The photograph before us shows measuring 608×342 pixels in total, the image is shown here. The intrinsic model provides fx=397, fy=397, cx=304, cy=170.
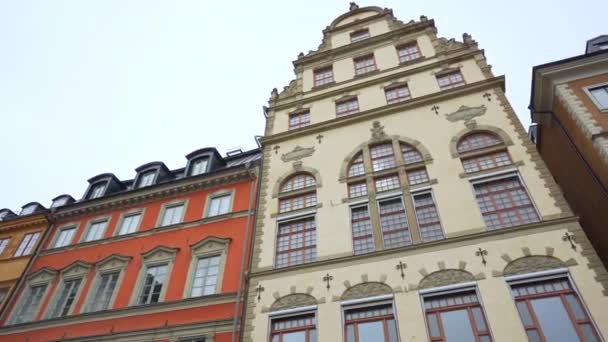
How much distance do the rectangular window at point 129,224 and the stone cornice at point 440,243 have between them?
31.7 feet

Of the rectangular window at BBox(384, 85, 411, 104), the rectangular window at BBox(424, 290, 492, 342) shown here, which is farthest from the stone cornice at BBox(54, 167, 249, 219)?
the rectangular window at BBox(424, 290, 492, 342)

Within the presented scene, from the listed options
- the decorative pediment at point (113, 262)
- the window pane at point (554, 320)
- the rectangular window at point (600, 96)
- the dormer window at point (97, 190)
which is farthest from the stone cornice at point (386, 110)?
the dormer window at point (97, 190)

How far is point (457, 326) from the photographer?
12.0m

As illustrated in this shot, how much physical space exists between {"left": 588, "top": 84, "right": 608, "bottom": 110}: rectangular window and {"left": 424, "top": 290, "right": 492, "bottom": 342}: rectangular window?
9.56 metres

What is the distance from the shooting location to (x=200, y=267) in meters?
18.2

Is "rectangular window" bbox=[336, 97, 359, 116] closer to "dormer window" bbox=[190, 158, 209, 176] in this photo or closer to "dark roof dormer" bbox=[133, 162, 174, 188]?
"dormer window" bbox=[190, 158, 209, 176]

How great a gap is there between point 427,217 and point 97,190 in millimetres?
21968

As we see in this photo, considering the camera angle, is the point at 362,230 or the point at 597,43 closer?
the point at 362,230

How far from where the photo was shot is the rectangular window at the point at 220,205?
20.6m

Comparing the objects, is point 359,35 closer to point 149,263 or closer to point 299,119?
point 299,119

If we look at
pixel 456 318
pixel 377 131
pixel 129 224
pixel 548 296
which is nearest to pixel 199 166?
pixel 129 224

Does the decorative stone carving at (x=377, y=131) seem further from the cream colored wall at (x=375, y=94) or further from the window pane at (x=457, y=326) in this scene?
the window pane at (x=457, y=326)

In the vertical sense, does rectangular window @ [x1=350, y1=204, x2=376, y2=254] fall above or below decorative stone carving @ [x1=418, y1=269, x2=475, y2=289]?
above

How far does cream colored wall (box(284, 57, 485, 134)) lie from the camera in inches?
822
